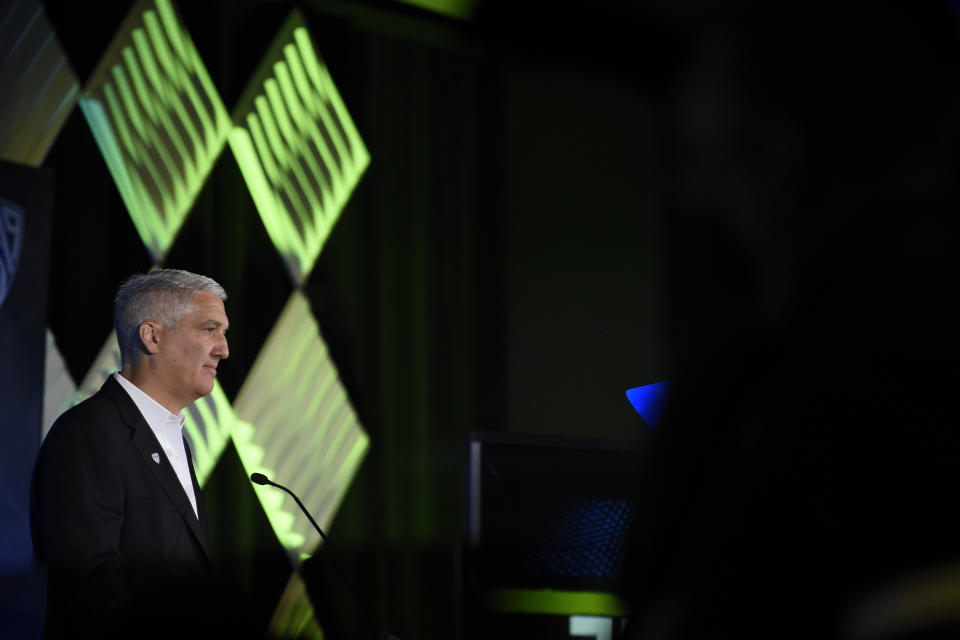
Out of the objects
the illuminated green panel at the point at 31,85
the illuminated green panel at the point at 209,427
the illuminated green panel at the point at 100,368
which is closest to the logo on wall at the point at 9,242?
the illuminated green panel at the point at 31,85

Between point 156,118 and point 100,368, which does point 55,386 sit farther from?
point 156,118

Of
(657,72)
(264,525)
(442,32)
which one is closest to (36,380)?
(264,525)

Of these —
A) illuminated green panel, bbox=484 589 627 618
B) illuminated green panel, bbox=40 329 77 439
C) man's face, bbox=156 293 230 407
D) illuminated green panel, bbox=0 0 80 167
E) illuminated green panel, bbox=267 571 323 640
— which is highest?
illuminated green panel, bbox=0 0 80 167

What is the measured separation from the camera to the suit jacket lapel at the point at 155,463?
1761mm

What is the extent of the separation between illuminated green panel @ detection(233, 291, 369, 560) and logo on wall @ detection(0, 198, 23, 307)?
2.59ft

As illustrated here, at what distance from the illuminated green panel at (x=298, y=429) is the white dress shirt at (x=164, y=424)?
125 centimetres

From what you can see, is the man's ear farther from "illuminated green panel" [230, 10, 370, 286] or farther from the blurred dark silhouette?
the blurred dark silhouette

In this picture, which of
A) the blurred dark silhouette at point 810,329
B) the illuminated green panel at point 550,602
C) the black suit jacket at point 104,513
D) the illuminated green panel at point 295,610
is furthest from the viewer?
the illuminated green panel at point 295,610

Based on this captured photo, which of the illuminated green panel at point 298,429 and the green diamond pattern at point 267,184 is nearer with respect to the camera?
the green diamond pattern at point 267,184

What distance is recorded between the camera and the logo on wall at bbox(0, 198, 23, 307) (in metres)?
2.70

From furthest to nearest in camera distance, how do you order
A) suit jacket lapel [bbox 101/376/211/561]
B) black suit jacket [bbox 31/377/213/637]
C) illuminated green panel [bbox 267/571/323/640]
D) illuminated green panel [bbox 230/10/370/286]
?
illuminated green panel [bbox 230/10/370/286] < illuminated green panel [bbox 267/571/323/640] < suit jacket lapel [bbox 101/376/211/561] < black suit jacket [bbox 31/377/213/637]

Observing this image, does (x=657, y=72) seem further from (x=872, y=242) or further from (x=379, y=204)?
(x=379, y=204)

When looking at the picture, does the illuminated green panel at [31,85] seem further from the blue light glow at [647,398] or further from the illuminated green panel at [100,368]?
the blue light glow at [647,398]

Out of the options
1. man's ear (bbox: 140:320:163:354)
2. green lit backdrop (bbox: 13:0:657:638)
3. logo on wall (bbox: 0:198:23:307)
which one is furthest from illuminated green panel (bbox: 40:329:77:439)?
man's ear (bbox: 140:320:163:354)
